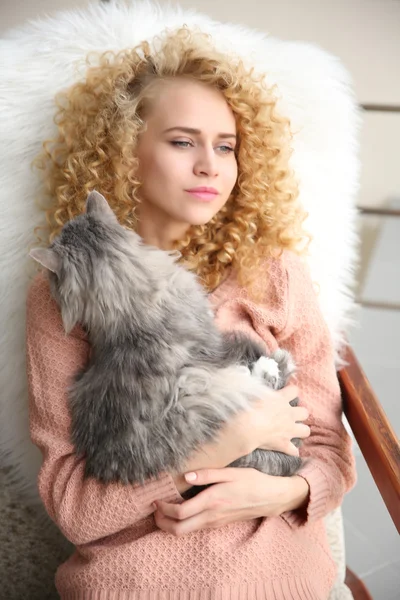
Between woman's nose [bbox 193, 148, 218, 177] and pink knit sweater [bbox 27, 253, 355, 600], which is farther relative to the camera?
woman's nose [bbox 193, 148, 218, 177]

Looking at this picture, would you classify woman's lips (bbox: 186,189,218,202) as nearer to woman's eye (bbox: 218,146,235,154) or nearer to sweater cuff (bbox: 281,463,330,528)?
woman's eye (bbox: 218,146,235,154)

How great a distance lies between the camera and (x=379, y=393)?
2385mm

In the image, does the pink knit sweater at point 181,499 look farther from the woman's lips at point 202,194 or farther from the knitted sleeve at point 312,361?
the woman's lips at point 202,194

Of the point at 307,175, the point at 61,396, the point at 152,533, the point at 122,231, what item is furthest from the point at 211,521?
the point at 307,175

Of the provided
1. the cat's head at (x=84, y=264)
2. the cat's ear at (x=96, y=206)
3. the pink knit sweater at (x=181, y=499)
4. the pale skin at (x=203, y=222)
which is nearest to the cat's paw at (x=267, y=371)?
the pale skin at (x=203, y=222)

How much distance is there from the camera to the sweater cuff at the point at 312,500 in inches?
45.4

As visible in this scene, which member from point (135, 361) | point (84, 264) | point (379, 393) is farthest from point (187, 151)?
point (379, 393)

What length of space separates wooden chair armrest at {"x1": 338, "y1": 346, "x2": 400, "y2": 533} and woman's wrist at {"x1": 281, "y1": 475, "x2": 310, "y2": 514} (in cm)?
Answer: 16

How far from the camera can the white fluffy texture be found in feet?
4.55

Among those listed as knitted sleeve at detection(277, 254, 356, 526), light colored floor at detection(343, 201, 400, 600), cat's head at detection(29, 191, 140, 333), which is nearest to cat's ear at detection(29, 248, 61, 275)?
cat's head at detection(29, 191, 140, 333)

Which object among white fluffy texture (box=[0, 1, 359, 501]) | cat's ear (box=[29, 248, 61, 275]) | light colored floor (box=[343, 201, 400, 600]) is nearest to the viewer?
cat's ear (box=[29, 248, 61, 275])

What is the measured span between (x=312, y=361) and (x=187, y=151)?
599mm

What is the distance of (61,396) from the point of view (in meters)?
1.13

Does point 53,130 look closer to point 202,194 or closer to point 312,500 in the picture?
point 202,194
